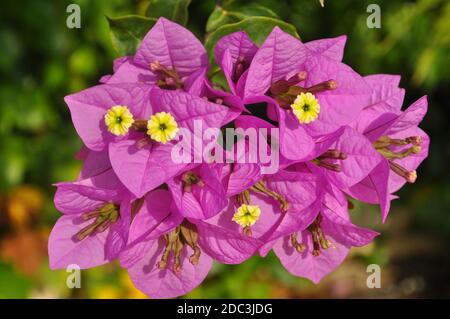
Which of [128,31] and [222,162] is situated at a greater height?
[128,31]

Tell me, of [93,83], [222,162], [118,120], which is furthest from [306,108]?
[93,83]

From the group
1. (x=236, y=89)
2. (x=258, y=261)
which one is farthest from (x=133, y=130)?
(x=258, y=261)

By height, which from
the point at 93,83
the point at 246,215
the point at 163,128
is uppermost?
the point at 93,83

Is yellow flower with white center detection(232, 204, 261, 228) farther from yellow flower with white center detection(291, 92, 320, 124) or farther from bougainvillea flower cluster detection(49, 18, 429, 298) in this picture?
yellow flower with white center detection(291, 92, 320, 124)

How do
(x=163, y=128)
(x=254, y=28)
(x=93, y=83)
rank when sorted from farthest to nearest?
(x=93, y=83) < (x=254, y=28) < (x=163, y=128)

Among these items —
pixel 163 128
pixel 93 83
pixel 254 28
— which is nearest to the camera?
pixel 163 128

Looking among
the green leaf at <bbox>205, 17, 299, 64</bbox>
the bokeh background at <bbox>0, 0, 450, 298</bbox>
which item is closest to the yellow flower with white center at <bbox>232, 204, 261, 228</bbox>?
the green leaf at <bbox>205, 17, 299, 64</bbox>

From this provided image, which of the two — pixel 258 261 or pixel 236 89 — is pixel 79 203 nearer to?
pixel 236 89

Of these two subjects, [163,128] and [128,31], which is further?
[128,31]

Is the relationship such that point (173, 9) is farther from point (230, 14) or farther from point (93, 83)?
point (93, 83)
